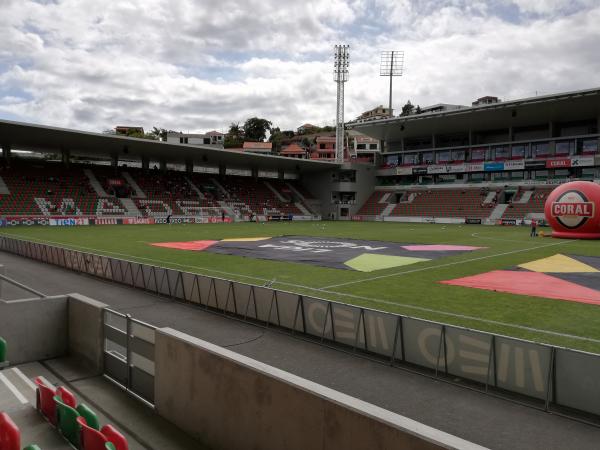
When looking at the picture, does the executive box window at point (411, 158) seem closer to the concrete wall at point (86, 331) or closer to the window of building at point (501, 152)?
the window of building at point (501, 152)

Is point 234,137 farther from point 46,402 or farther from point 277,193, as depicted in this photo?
point 46,402

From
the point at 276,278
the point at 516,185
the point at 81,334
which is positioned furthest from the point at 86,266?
the point at 516,185

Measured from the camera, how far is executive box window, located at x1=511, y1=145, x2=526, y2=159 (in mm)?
74000

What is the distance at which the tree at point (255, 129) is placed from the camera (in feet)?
505

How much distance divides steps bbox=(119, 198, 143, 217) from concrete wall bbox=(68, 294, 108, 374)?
176 feet

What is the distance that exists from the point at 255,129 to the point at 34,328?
147696 mm

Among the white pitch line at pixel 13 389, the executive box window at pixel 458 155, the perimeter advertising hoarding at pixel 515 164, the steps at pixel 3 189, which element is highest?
the executive box window at pixel 458 155

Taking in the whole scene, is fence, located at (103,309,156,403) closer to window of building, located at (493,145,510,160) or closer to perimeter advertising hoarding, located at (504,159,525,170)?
perimeter advertising hoarding, located at (504,159,525,170)

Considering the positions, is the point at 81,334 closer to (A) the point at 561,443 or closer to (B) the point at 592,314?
(A) the point at 561,443

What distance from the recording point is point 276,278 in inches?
794

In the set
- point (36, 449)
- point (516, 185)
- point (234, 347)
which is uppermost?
point (516, 185)

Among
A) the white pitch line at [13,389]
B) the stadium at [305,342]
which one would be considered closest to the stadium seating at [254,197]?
the stadium at [305,342]

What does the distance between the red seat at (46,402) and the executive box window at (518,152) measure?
78396 millimetres

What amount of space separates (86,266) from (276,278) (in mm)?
8990
